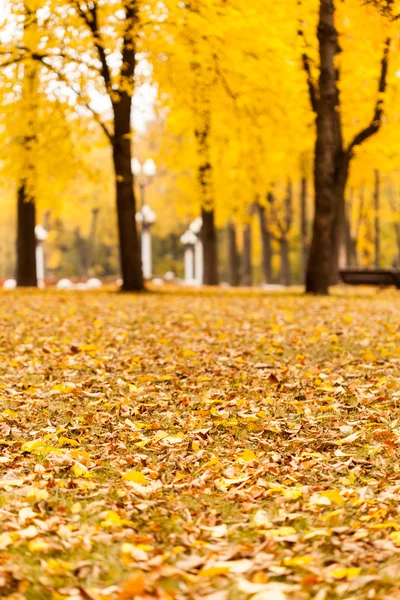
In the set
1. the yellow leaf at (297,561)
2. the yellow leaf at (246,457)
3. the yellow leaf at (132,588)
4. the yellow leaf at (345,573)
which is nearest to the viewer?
the yellow leaf at (132,588)

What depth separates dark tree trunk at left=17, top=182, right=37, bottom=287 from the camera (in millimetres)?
20141

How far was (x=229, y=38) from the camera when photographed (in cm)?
1541

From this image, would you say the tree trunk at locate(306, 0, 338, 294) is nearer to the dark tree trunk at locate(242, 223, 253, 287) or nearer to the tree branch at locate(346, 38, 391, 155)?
the tree branch at locate(346, 38, 391, 155)

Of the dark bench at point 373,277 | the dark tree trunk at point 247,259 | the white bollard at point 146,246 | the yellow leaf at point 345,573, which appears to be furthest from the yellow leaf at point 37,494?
the dark tree trunk at point 247,259

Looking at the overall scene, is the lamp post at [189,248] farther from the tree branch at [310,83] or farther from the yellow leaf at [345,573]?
the yellow leaf at [345,573]

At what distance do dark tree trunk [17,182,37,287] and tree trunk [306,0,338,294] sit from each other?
716 centimetres

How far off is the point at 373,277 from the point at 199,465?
1691 cm

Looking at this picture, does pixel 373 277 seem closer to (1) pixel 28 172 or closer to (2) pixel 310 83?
(2) pixel 310 83

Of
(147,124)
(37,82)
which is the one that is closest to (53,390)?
(37,82)

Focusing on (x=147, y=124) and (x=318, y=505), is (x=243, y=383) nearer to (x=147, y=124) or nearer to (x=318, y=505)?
(x=318, y=505)

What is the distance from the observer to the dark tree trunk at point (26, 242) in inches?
793

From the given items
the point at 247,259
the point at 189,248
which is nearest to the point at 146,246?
the point at 247,259

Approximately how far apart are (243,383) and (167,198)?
3861 centimetres

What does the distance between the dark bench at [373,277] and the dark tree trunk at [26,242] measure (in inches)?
326
